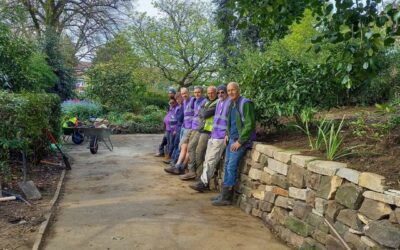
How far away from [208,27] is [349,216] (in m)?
18.7

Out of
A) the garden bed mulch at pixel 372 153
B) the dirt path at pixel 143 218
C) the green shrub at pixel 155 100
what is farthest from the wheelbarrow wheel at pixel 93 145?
the green shrub at pixel 155 100

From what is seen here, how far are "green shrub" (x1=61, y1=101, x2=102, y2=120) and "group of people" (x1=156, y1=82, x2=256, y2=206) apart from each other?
7.26 metres

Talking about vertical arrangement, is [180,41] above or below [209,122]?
above

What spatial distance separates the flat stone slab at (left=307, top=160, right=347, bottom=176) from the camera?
Result: 12.6 feet

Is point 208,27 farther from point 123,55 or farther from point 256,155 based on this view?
point 256,155

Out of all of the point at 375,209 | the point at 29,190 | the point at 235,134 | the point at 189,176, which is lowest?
the point at 29,190

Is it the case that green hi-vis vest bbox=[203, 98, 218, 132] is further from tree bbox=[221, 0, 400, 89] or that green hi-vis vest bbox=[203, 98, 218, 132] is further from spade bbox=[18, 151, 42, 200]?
tree bbox=[221, 0, 400, 89]

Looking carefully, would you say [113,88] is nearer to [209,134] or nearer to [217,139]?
[209,134]

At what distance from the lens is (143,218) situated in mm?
5086

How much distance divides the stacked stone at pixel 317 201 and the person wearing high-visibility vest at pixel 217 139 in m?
0.66

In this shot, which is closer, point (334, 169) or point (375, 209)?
point (375, 209)

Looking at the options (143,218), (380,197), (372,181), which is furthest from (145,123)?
(380,197)

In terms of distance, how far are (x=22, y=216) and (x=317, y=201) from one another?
3.42 m

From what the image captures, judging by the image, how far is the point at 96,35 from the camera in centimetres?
2650
